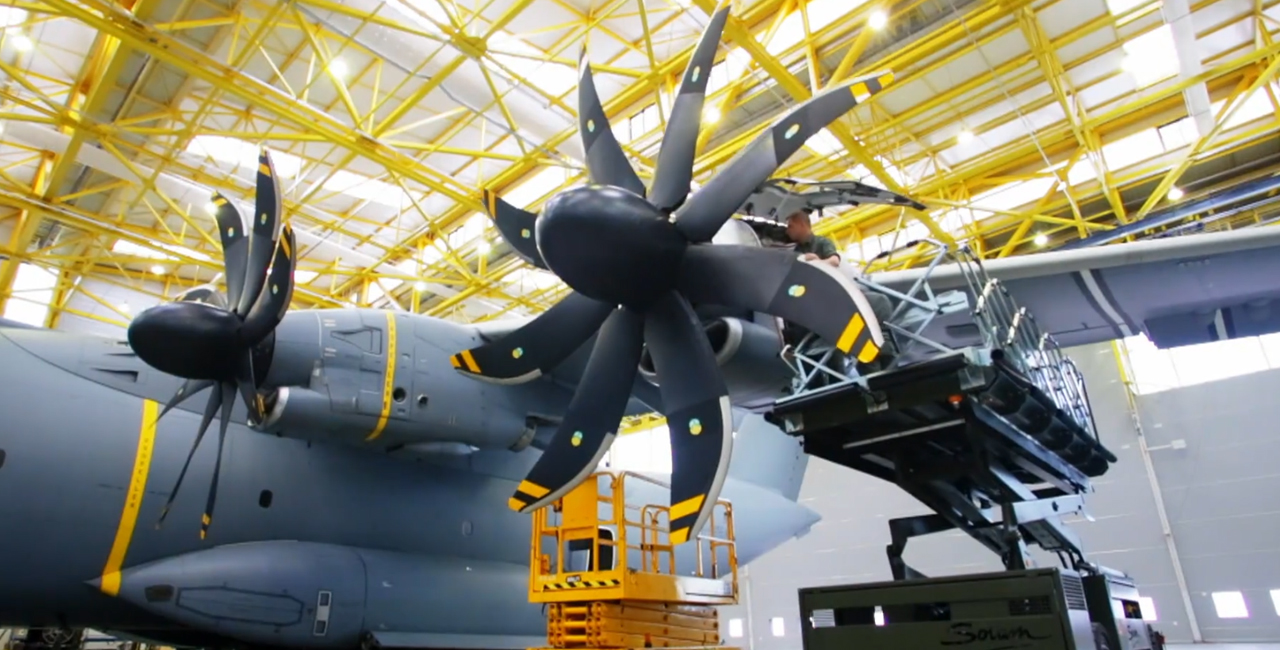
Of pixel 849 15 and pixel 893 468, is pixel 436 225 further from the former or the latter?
pixel 893 468

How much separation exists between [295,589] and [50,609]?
6.60 feet

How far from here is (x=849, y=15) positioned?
36.4ft

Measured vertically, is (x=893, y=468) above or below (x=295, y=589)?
above

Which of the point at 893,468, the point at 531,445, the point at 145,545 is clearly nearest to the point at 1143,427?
the point at 893,468

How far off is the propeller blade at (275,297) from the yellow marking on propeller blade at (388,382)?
100cm

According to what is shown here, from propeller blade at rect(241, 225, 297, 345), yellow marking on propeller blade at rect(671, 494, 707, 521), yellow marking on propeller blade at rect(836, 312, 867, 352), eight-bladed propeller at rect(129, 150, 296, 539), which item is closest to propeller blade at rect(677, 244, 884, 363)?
yellow marking on propeller blade at rect(836, 312, 867, 352)

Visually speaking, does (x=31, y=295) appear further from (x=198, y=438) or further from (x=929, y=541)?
(x=929, y=541)

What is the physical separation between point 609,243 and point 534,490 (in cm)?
186

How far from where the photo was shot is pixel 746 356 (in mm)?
6641

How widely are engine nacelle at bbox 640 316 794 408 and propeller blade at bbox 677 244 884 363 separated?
1.24m

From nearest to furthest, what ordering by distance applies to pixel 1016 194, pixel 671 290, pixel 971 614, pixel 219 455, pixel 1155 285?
pixel 971 614 < pixel 671 290 < pixel 219 455 < pixel 1155 285 < pixel 1016 194

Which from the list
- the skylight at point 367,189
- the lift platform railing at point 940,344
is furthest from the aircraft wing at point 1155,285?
the skylight at point 367,189

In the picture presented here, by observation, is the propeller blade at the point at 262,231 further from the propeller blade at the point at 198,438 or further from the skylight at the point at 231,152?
the skylight at the point at 231,152

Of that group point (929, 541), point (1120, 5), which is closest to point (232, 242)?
point (1120, 5)
